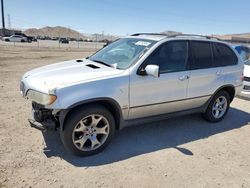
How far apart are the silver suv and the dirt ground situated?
37 cm

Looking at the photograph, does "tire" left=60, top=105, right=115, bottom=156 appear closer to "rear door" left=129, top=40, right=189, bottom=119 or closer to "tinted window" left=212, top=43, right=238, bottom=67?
"rear door" left=129, top=40, right=189, bottom=119

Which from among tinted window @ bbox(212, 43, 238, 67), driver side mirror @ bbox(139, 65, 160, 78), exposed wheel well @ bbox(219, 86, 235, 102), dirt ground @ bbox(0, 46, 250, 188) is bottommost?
dirt ground @ bbox(0, 46, 250, 188)

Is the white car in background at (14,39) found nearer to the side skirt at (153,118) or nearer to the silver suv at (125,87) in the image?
the silver suv at (125,87)

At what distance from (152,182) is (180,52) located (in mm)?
2390

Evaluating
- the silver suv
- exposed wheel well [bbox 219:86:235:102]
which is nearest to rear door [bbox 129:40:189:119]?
the silver suv

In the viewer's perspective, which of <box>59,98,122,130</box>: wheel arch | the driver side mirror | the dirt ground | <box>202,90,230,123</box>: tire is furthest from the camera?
<box>202,90,230,123</box>: tire

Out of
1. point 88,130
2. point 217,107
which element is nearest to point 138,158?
point 88,130

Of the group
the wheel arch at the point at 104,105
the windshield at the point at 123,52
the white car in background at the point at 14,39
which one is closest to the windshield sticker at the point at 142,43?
the windshield at the point at 123,52

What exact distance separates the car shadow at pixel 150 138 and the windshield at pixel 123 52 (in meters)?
1.34

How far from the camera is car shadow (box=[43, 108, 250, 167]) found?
3.76 m

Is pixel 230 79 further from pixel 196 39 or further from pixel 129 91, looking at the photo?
pixel 129 91

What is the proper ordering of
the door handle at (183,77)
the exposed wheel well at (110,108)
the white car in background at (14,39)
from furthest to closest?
1. the white car in background at (14,39)
2. the door handle at (183,77)
3. the exposed wheel well at (110,108)

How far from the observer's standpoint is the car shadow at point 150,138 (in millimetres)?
3764

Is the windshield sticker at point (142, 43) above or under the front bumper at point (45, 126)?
above
